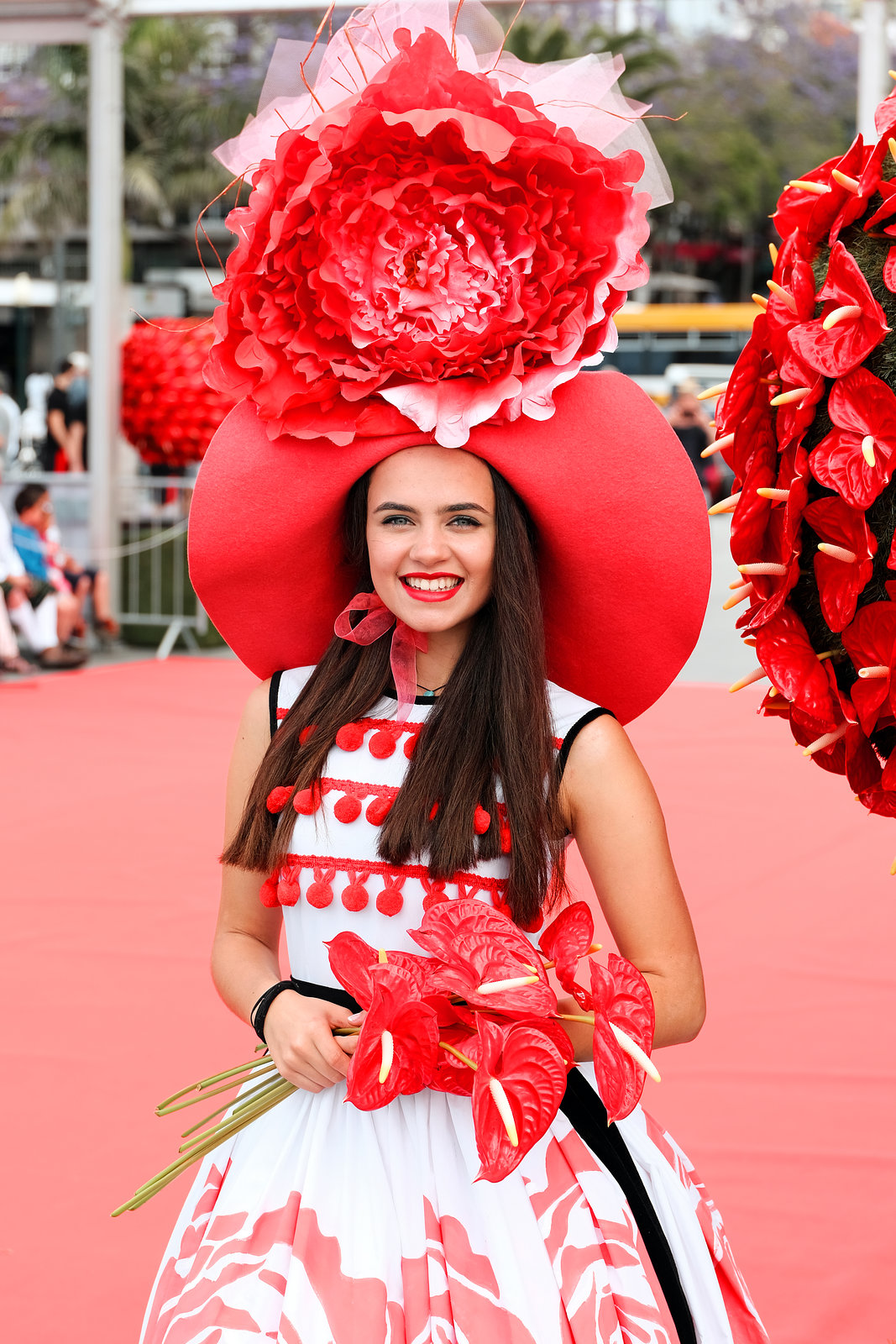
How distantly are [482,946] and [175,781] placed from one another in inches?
170

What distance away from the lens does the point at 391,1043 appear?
1.25 meters

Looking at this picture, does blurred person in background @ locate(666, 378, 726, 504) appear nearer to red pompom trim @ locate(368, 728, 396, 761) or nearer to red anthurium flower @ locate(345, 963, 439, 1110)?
red pompom trim @ locate(368, 728, 396, 761)

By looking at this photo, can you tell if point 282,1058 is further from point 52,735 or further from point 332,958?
point 52,735

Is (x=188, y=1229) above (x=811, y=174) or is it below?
below

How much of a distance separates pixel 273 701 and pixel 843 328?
0.86m

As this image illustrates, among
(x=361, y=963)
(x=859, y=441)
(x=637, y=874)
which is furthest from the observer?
(x=637, y=874)

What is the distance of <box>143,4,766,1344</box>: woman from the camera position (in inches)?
54.9

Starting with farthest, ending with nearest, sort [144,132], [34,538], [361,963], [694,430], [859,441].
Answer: [144,132] < [694,430] < [34,538] < [361,963] < [859,441]

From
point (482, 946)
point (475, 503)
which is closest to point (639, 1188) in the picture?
point (482, 946)

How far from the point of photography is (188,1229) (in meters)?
1.48

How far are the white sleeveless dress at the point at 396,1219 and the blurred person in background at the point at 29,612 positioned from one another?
6122 millimetres

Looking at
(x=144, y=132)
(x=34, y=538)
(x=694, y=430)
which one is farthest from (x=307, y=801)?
(x=144, y=132)

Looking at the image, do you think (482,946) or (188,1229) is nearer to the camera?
(482,946)

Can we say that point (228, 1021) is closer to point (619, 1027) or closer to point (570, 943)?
point (570, 943)
